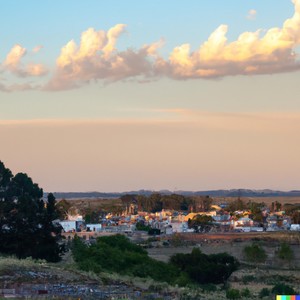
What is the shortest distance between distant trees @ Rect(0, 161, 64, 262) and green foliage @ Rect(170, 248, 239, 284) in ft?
25.8

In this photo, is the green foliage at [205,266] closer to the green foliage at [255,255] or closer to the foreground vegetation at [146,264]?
the foreground vegetation at [146,264]

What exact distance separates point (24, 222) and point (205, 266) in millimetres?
10844

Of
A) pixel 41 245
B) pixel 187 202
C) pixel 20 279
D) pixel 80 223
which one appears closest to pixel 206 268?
pixel 41 245

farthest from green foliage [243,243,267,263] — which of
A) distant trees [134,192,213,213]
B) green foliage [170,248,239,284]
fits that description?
distant trees [134,192,213,213]

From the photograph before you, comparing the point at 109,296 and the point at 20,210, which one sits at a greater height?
the point at 20,210

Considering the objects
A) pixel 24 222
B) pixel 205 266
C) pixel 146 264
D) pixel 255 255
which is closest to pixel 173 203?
pixel 255 255

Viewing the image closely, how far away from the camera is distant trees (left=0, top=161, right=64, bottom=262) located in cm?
4053

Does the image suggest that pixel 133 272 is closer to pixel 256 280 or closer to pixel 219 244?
pixel 256 280

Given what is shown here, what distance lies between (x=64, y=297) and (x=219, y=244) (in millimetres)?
69426

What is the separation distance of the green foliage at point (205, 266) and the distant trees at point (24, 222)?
7851mm

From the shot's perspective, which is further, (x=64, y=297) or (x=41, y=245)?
(x=41, y=245)

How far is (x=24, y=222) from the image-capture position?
41344 mm

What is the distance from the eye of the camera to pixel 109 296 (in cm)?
2364

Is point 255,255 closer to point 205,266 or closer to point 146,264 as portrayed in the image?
point 205,266
